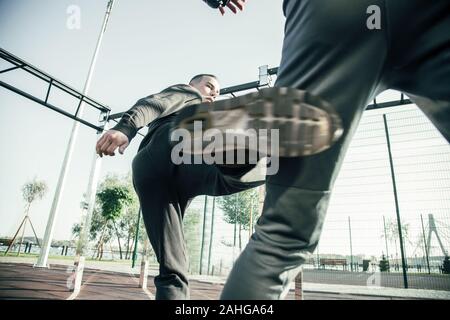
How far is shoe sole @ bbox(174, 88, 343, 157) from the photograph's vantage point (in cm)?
66

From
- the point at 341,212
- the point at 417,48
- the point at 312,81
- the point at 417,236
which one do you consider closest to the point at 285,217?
the point at 312,81

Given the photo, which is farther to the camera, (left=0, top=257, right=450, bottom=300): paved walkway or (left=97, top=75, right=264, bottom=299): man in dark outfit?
(left=0, top=257, right=450, bottom=300): paved walkway

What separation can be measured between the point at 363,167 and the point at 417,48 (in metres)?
6.27

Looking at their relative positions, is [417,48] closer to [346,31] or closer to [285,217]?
[346,31]

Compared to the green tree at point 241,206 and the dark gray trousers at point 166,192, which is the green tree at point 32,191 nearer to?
the green tree at point 241,206

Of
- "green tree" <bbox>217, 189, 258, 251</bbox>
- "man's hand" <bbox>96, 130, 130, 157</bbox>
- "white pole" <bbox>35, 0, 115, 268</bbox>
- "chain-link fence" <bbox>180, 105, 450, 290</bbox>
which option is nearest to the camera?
"man's hand" <bbox>96, 130, 130, 157</bbox>

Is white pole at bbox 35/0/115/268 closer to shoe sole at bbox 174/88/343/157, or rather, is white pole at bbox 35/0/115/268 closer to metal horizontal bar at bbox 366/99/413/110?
metal horizontal bar at bbox 366/99/413/110

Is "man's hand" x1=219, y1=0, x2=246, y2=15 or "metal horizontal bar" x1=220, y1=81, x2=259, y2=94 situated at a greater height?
"metal horizontal bar" x1=220, y1=81, x2=259, y2=94

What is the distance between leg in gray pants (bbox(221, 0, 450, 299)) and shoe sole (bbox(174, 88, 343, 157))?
3cm

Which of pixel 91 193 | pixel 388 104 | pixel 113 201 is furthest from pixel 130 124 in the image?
pixel 113 201

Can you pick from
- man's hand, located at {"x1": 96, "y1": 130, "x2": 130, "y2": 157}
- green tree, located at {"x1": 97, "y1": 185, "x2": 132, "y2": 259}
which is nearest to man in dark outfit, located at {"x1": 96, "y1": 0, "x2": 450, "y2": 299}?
man's hand, located at {"x1": 96, "y1": 130, "x2": 130, "y2": 157}

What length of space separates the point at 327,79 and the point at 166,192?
39.7 inches

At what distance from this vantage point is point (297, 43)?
716 millimetres

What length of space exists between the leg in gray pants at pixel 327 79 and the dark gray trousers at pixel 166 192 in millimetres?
646
